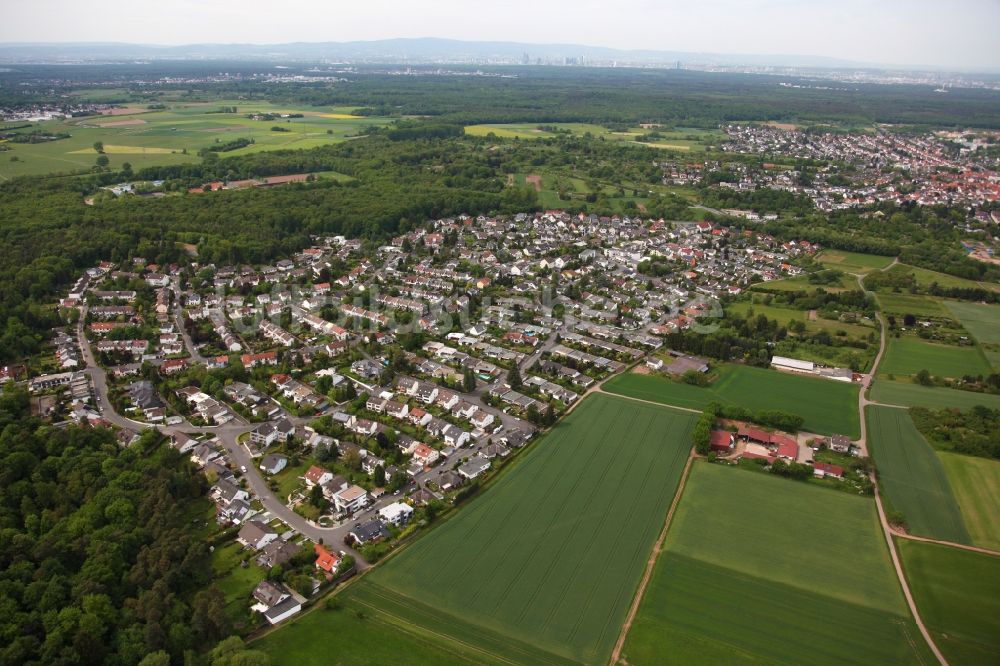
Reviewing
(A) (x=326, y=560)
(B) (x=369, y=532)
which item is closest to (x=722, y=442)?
(B) (x=369, y=532)

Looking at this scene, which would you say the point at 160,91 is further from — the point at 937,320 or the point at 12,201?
the point at 937,320

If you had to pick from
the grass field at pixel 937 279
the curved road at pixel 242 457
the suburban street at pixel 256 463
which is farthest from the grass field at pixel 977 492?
the grass field at pixel 937 279

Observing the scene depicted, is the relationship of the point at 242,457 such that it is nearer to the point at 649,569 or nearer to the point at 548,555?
the point at 548,555

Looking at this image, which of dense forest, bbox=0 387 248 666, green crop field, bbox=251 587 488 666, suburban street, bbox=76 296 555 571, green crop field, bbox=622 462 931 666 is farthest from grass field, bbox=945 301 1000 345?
dense forest, bbox=0 387 248 666

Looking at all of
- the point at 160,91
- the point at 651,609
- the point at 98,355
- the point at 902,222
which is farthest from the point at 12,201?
the point at 160,91

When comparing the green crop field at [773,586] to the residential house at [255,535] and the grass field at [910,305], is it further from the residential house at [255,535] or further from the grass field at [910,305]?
the grass field at [910,305]

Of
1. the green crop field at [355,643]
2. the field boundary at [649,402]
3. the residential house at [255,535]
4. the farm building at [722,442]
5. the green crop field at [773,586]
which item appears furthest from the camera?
the field boundary at [649,402]
